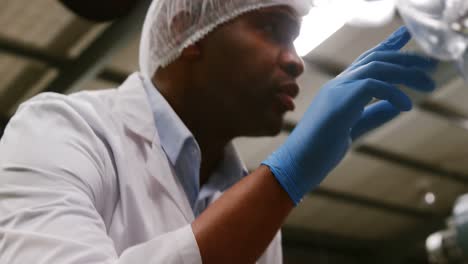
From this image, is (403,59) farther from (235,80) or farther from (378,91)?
(235,80)

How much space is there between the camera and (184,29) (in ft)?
4.44

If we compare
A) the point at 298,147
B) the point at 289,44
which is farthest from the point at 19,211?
the point at 289,44

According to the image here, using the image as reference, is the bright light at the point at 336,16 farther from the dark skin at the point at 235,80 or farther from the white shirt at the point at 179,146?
the white shirt at the point at 179,146

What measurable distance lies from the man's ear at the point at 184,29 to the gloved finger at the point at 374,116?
0.40 m

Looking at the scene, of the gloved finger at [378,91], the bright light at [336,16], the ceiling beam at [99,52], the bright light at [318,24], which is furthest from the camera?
the ceiling beam at [99,52]

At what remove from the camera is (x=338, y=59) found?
3.54 metres

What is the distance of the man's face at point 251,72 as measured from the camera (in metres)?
1.21

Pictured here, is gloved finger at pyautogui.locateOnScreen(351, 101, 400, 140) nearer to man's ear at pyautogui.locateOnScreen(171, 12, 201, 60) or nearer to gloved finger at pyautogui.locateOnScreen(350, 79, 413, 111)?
gloved finger at pyautogui.locateOnScreen(350, 79, 413, 111)

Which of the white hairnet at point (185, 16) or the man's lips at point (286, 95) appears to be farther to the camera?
the white hairnet at point (185, 16)

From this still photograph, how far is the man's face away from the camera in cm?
121

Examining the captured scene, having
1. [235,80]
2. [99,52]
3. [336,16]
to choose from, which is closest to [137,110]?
[235,80]

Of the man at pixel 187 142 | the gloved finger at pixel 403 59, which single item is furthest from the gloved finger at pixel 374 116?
the gloved finger at pixel 403 59

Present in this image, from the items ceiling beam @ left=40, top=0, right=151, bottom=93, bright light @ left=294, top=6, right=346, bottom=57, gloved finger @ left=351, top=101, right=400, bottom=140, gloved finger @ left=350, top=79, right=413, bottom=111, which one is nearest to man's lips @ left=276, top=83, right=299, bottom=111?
gloved finger @ left=351, top=101, right=400, bottom=140

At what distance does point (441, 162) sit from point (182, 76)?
15.1ft
